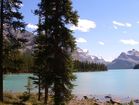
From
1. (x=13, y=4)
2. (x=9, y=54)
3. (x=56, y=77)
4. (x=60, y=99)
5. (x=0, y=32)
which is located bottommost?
(x=60, y=99)

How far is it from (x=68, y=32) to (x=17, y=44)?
5305 millimetres

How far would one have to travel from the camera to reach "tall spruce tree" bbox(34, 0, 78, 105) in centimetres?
3111

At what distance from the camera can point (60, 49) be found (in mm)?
31281

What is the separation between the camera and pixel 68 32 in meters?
31.3

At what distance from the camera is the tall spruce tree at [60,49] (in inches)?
1225

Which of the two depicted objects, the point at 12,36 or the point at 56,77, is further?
the point at 12,36

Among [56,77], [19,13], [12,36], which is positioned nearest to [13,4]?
[19,13]

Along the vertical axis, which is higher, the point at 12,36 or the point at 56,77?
the point at 12,36

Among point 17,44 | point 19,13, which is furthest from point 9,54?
point 19,13

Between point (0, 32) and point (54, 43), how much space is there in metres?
5.67

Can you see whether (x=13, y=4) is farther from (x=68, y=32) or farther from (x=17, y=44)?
(x=68, y=32)

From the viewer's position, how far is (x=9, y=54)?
3269 cm

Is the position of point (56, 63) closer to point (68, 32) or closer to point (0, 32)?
point (68, 32)

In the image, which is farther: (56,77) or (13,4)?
(13,4)
